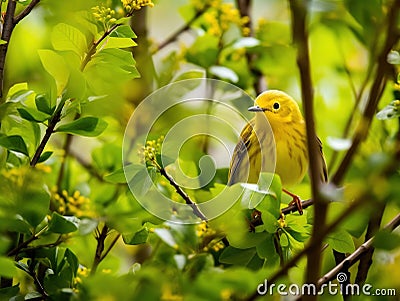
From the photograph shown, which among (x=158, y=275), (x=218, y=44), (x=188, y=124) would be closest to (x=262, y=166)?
(x=188, y=124)

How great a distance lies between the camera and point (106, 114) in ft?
2.80

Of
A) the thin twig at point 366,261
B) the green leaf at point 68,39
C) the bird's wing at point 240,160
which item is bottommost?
the thin twig at point 366,261

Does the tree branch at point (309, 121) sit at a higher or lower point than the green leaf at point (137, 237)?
higher

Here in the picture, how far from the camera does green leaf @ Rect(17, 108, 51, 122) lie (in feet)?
2.01

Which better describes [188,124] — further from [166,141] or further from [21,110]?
[21,110]

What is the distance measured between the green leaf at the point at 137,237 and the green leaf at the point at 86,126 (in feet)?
0.34

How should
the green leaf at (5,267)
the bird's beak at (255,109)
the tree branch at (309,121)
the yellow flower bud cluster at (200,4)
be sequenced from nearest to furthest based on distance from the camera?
the tree branch at (309,121) < the green leaf at (5,267) < the bird's beak at (255,109) < the yellow flower bud cluster at (200,4)

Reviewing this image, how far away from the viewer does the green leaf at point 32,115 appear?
24.1 inches

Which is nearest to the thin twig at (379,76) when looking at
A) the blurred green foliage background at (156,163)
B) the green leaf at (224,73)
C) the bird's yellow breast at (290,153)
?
the blurred green foliage background at (156,163)

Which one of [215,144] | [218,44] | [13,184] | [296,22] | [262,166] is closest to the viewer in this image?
[296,22]

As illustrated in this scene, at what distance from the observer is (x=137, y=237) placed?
0.61 meters

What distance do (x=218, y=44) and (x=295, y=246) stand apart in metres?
0.43
